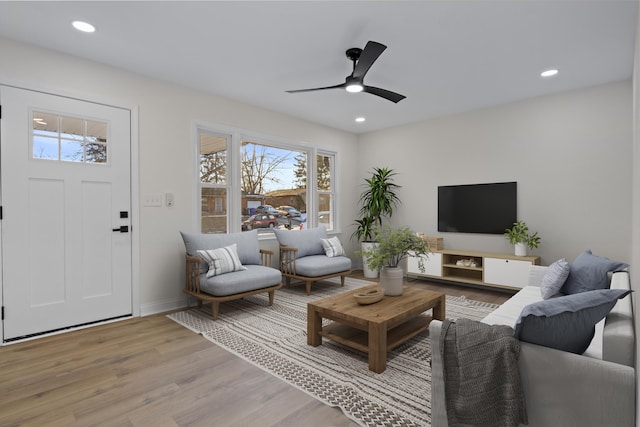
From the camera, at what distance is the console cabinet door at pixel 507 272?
13.9 ft

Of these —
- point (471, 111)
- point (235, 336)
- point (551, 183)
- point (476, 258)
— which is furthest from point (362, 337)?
point (471, 111)

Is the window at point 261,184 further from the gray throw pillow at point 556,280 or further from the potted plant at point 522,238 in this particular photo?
the gray throw pillow at point 556,280

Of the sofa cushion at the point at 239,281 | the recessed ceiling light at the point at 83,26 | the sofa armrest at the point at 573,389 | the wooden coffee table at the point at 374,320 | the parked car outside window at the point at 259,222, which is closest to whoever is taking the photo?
the sofa armrest at the point at 573,389

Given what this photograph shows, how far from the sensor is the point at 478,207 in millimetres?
4988

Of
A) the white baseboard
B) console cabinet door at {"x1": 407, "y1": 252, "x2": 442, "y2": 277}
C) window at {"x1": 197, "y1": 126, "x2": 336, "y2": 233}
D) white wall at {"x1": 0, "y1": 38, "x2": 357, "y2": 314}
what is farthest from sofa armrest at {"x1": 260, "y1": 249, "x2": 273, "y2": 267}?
console cabinet door at {"x1": 407, "y1": 252, "x2": 442, "y2": 277}

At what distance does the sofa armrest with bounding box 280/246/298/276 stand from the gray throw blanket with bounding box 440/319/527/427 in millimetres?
3172

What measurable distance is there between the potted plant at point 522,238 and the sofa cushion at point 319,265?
2.28 meters

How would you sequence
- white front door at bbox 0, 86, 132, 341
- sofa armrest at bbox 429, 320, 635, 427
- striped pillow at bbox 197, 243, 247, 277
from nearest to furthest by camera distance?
sofa armrest at bbox 429, 320, 635, 427 → white front door at bbox 0, 86, 132, 341 → striped pillow at bbox 197, 243, 247, 277

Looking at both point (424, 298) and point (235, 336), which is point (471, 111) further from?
point (235, 336)

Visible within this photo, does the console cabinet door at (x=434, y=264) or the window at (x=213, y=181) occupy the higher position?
the window at (x=213, y=181)

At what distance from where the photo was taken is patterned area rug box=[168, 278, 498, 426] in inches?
76.4

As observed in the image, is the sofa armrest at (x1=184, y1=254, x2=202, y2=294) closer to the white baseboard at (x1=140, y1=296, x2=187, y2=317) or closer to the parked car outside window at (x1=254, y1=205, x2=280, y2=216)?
the white baseboard at (x1=140, y1=296, x2=187, y2=317)

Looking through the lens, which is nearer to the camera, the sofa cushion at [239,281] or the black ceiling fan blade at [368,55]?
the black ceiling fan blade at [368,55]

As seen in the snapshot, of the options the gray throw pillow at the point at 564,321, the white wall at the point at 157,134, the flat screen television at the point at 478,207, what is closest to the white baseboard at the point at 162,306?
the white wall at the point at 157,134
